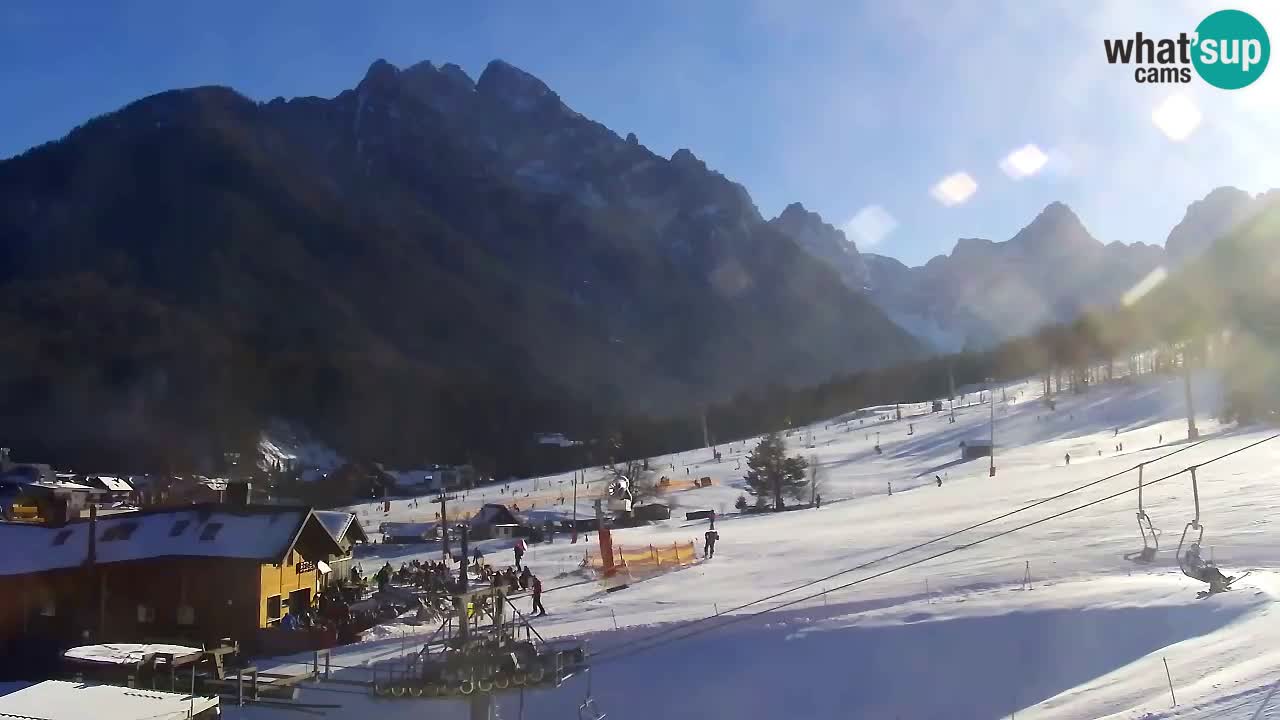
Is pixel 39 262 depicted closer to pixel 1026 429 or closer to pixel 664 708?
pixel 1026 429

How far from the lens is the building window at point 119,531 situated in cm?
2741

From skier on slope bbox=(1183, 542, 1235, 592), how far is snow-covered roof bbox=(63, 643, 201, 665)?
21059 millimetres

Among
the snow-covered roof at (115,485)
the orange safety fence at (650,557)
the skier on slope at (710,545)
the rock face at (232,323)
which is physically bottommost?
the orange safety fence at (650,557)

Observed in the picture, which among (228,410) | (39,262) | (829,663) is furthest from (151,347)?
(829,663)

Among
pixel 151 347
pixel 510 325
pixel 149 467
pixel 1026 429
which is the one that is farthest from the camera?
pixel 510 325

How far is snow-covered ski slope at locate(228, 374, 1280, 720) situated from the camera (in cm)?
1502

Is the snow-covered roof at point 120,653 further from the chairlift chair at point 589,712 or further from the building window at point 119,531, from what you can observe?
the chairlift chair at point 589,712

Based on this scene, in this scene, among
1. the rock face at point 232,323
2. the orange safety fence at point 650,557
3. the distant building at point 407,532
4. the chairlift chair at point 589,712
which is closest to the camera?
the chairlift chair at point 589,712

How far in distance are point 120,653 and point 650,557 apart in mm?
17375

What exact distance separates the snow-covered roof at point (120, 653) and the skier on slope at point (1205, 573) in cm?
2106

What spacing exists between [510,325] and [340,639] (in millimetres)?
167026

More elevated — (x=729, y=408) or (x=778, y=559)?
(x=729, y=408)

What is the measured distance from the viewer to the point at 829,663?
18.6 meters

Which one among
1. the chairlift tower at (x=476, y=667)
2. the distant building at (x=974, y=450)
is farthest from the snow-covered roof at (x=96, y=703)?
the distant building at (x=974, y=450)
